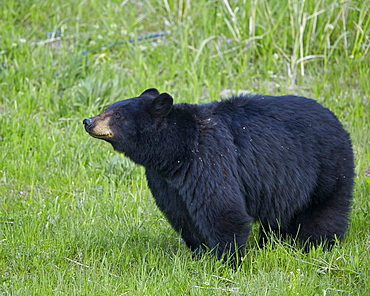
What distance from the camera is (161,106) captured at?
3986mm

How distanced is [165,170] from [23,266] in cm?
123

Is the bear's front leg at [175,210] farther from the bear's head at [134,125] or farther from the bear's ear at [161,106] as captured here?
the bear's ear at [161,106]

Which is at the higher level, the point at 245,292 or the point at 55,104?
the point at 55,104

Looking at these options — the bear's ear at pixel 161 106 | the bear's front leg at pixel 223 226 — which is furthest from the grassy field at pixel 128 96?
the bear's ear at pixel 161 106

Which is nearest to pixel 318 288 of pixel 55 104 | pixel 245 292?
pixel 245 292

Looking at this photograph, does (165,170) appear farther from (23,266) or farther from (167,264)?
(23,266)

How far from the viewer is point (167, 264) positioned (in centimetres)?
397

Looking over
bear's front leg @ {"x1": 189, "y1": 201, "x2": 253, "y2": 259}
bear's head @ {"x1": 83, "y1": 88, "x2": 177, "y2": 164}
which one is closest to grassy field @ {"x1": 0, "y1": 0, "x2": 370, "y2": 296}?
bear's front leg @ {"x1": 189, "y1": 201, "x2": 253, "y2": 259}

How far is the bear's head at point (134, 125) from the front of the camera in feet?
13.2

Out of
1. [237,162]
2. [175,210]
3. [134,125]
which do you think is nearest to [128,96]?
[134,125]

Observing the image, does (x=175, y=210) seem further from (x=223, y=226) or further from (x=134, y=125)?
(x=134, y=125)

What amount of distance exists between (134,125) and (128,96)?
10.4ft

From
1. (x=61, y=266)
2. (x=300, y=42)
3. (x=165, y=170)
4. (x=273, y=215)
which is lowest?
(x=61, y=266)

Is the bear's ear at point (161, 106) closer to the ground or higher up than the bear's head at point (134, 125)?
higher up
